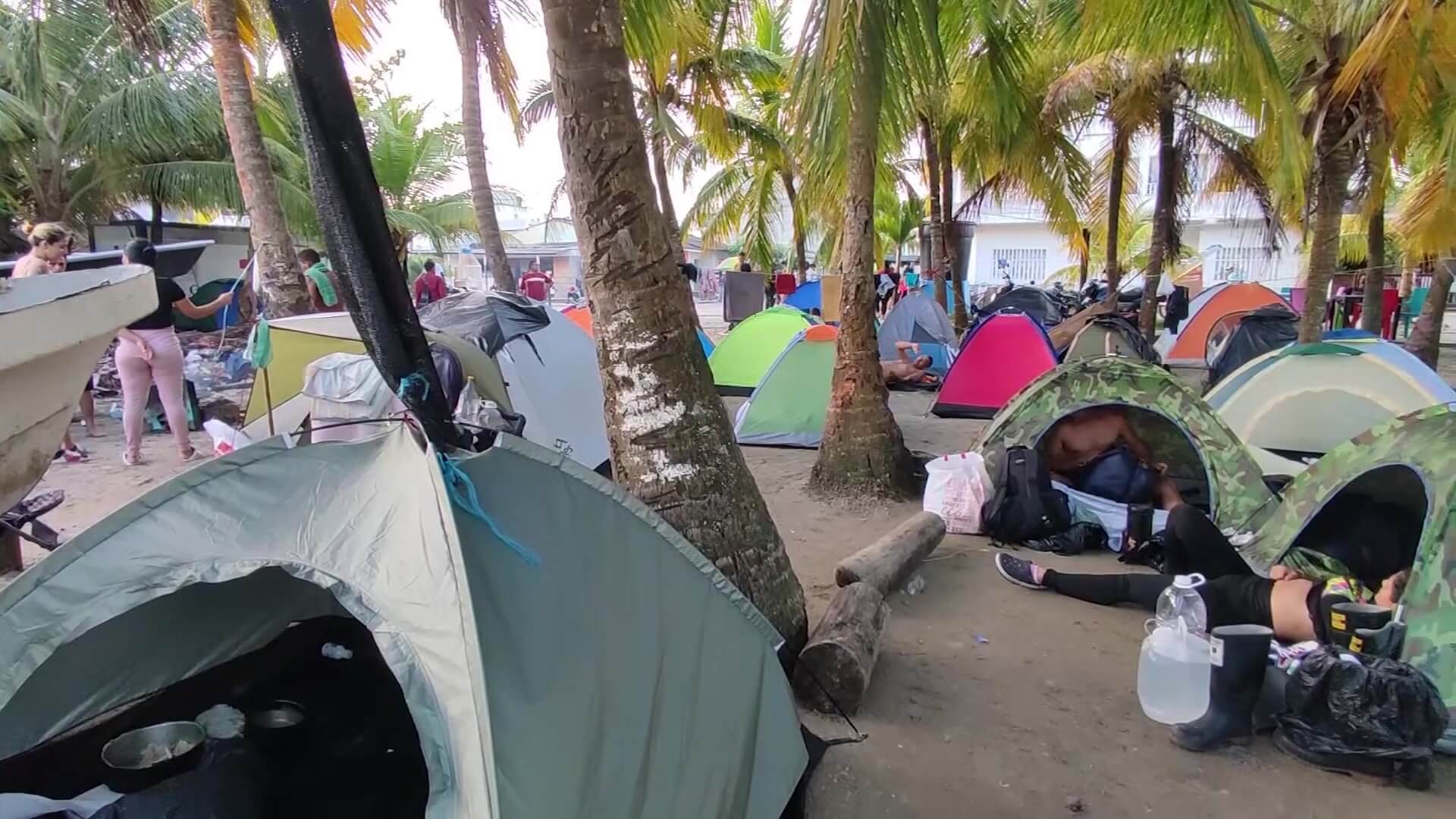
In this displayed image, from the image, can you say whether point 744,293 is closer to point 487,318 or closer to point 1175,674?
point 487,318

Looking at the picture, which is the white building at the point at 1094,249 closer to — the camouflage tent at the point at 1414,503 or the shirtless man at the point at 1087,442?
the shirtless man at the point at 1087,442

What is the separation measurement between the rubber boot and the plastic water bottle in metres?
0.13

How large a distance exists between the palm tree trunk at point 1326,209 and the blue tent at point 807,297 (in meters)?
9.48

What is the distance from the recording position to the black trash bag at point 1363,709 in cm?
271

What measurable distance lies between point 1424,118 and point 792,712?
9.38 metres

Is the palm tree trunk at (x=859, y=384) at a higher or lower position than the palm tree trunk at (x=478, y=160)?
lower

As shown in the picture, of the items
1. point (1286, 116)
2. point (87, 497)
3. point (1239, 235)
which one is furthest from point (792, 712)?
point (1239, 235)

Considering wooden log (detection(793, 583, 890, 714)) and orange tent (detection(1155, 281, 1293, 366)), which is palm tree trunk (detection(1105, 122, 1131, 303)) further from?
wooden log (detection(793, 583, 890, 714))

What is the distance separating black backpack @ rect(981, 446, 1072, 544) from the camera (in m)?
A: 5.04

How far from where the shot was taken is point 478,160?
9367 mm

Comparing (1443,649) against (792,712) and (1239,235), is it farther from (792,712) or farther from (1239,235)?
(1239,235)

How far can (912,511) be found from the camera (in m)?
5.57

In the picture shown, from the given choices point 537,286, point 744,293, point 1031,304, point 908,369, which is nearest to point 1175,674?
point 908,369

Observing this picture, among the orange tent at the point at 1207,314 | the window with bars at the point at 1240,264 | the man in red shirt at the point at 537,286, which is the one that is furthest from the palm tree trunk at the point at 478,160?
the window with bars at the point at 1240,264
